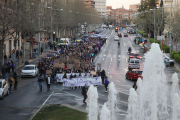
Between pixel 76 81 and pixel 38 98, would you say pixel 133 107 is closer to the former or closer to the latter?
pixel 38 98

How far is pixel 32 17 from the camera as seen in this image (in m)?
47.7

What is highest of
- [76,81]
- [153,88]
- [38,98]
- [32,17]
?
[32,17]

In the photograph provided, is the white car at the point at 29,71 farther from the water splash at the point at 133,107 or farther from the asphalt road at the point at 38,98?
the water splash at the point at 133,107

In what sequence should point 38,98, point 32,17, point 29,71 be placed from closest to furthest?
point 38,98, point 29,71, point 32,17

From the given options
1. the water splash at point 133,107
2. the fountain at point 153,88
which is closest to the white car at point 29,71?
the water splash at point 133,107

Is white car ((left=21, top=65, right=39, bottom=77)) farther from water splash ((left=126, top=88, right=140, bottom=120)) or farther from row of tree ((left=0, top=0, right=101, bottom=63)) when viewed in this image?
water splash ((left=126, top=88, right=140, bottom=120))

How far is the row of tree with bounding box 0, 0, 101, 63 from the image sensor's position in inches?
1594

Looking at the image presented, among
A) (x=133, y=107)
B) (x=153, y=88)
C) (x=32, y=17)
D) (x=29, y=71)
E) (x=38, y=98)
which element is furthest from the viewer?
(x=32, y=17)

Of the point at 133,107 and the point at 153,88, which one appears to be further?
the point at 133,107

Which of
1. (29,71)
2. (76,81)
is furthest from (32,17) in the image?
(76,81)

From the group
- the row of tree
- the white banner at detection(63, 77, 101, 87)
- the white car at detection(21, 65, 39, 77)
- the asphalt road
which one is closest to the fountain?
the asphalt road

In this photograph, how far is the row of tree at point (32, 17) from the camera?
133ft

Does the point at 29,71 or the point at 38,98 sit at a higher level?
the point at 29,71

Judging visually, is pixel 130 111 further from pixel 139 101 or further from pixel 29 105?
pixel 29 105
